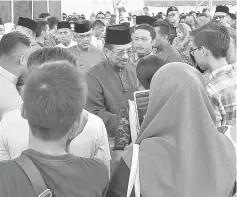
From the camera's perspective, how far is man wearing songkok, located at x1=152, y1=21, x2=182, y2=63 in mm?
5664

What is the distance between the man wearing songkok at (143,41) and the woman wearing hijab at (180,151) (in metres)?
3.28

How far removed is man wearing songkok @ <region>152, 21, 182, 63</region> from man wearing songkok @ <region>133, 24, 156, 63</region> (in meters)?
0.44

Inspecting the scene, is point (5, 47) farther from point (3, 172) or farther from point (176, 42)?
point (176, 42)

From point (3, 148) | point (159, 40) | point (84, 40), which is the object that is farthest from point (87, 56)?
point (3, 148)

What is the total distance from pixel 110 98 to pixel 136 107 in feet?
3.06

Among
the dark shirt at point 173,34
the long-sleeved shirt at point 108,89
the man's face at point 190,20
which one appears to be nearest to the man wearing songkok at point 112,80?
the long-sleeved shirt at point 108,89

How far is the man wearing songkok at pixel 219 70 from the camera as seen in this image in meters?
3.04

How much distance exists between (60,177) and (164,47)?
173 inches

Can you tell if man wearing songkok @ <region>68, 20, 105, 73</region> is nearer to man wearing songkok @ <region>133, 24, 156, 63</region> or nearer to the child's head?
man wearing songkok @ <region>133, 24, 156, 63</region>

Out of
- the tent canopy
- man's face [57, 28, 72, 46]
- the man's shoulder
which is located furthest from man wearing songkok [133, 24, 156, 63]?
the tent canopy

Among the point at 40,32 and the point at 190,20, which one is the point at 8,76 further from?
the point at 190,20

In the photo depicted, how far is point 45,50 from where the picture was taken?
8.82ft

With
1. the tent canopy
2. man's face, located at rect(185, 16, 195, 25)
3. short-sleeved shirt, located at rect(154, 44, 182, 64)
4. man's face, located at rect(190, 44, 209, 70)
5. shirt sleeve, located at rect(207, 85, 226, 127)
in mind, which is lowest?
the tent canopy

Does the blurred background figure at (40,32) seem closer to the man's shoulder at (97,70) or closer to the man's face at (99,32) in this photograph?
the man's face at (99,32)
